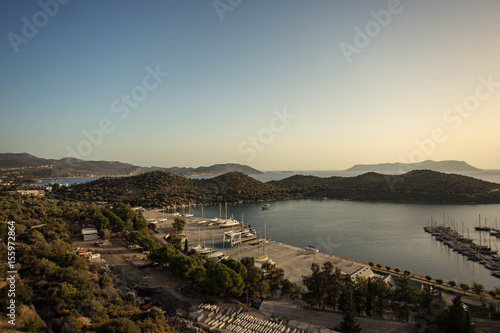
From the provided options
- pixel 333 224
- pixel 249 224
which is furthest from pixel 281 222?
pixel 333 224

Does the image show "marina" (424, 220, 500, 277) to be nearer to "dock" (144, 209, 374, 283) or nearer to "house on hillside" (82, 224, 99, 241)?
"dock" (144, 209, 374, 283)

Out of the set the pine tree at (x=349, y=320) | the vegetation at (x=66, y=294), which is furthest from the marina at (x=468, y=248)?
the vegetation at (x=66, y=294)

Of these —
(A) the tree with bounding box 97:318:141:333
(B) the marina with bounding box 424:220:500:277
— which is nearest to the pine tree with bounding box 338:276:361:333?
(A) the tree with bounding box 97:318:141:333

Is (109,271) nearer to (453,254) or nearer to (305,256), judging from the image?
(305,256)

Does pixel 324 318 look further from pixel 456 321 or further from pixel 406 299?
pixel 456 321

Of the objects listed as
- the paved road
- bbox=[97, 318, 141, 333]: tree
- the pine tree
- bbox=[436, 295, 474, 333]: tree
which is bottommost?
the paved road

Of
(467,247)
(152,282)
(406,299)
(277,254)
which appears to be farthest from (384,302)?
(467,247)

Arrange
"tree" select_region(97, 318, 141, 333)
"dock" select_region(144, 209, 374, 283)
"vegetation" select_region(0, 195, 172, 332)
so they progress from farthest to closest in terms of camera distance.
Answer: "dock" select_region(144, 209, 374, 283) → "vegetation" select_region(0, 195, 172, 332) → "tree" select_region(97, 318, 141, 333)
